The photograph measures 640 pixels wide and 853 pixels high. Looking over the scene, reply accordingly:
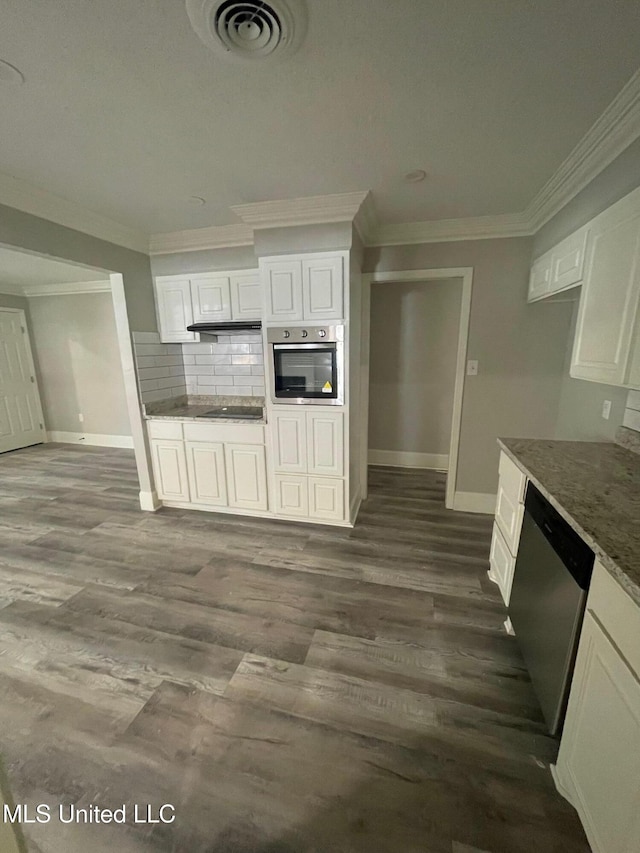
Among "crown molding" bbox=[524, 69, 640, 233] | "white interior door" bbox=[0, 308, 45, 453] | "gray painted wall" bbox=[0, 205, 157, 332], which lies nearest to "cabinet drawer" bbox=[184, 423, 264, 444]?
"gray painted wall" bbox=[0, 205, 157, 332]

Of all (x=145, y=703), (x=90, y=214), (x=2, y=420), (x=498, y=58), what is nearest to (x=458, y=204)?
(x=498, y=58)

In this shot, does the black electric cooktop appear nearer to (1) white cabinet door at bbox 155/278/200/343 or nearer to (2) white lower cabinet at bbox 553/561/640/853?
(1) white cabinet door at bbox 155/278/200/343

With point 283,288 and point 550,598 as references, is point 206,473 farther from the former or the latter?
point 550,598

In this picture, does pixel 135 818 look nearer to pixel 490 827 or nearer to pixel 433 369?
pixel 490 827

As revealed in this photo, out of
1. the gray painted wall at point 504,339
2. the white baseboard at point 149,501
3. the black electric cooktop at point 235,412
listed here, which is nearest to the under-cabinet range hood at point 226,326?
the black electric cooktop at point 235,412

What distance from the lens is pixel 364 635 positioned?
182 cm

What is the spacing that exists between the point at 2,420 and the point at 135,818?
6093 mm

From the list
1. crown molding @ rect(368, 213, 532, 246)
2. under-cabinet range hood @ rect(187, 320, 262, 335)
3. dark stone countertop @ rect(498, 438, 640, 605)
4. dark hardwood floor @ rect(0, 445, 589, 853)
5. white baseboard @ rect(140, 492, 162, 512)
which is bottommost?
dark hardwood floor @ rect(0, 445, 589, 853)

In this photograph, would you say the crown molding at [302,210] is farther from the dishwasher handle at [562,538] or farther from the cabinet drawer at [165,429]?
the dishwasher handle at [562,538]

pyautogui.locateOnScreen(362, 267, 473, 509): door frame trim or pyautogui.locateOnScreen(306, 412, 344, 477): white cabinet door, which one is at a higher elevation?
pyautogui.locateOnScreen(362, 267, 473, 509): door frame trim

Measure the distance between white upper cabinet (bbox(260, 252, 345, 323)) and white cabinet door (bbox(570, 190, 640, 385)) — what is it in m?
1.46

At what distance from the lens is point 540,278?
2420 mm

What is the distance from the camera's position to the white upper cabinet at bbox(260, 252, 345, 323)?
245 centimetres

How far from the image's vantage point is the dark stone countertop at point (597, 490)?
93 cm
